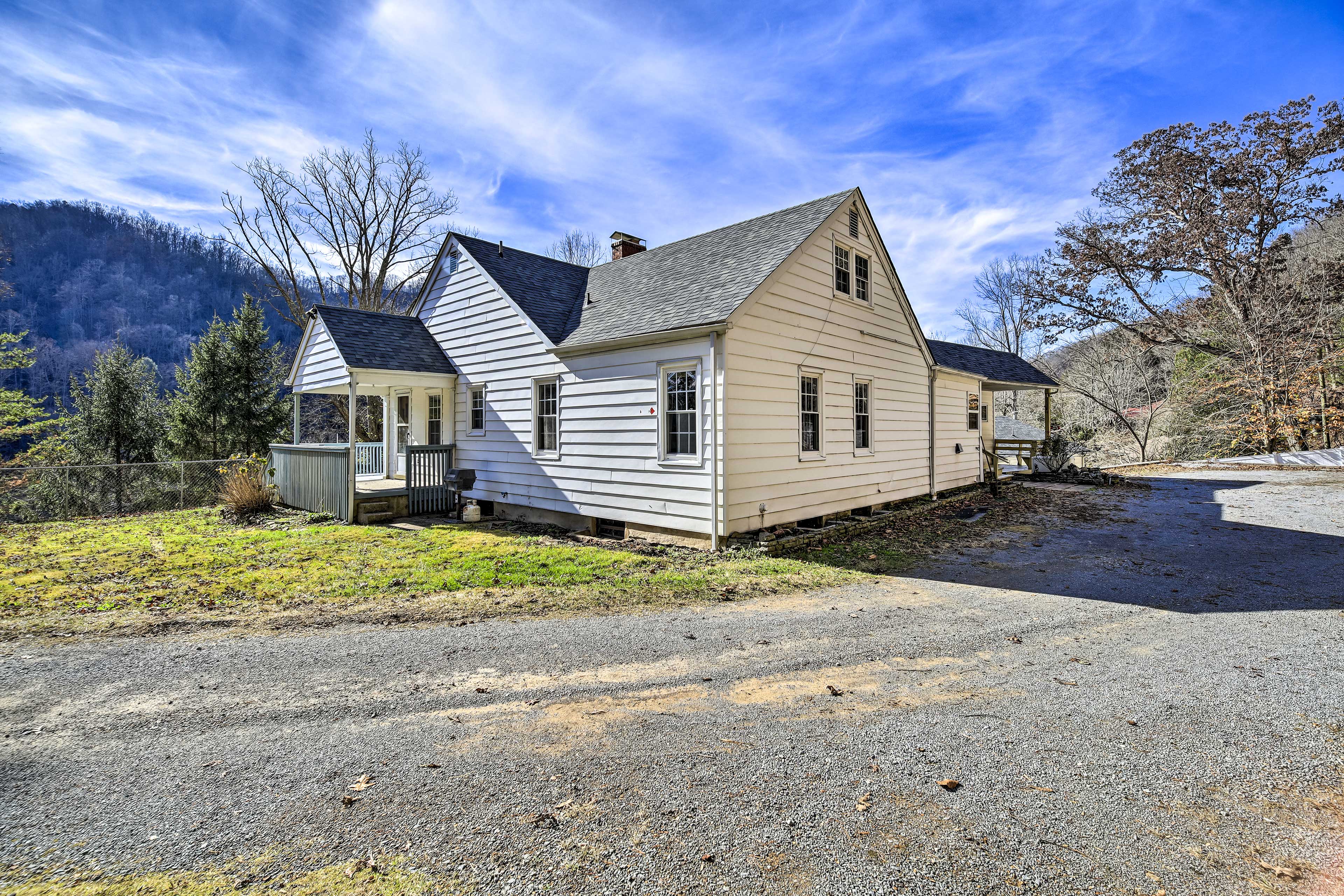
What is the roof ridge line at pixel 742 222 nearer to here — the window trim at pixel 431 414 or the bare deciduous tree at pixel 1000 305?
the window trim at pixel 431 414

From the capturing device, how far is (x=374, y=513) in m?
12.5

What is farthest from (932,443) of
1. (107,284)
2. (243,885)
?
(107,284)

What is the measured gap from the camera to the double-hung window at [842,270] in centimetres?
1167

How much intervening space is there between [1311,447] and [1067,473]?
11.8m

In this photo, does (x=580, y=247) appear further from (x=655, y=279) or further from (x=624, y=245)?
(x=655, y=279)

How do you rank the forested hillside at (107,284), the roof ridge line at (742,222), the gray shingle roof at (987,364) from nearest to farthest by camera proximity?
the roof ridge line at (742,222), the gray shingle roof at (987,364), the forested hillside at (107,284)

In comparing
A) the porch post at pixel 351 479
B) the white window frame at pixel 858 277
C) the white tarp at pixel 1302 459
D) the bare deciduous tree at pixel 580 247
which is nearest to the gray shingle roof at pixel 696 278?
the white window frame at pixel 858 277

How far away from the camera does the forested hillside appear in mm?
54469

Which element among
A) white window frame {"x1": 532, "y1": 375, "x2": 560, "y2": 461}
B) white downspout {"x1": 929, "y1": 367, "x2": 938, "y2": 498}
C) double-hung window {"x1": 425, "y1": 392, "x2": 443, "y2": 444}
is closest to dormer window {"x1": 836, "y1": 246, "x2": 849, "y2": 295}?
white downspout {"x1": 929, "y1": 367, "x2": 938, "y2": 498}

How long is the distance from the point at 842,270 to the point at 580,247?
30.2 metres

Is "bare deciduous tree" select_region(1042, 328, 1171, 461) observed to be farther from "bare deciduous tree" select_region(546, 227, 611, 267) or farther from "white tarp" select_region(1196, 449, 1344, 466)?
"bare deciduous tree" select_region(546, 227, 611, 267)

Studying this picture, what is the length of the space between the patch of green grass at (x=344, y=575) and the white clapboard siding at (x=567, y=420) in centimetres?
99

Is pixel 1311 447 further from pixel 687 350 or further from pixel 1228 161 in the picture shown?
pixel 687 350

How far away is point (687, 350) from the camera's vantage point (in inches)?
372
